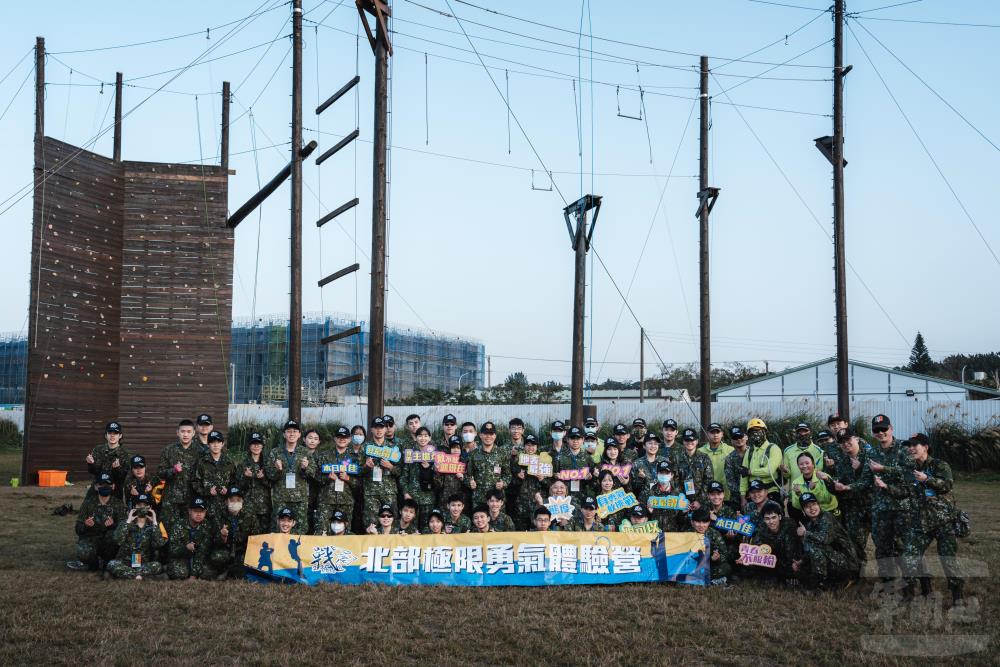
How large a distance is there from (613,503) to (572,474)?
652 millimetres

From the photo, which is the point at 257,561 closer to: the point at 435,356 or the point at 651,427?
the point at 651,427

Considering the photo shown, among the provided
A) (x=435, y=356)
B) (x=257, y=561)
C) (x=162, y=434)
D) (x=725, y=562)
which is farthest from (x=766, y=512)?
(x=435, y=356)

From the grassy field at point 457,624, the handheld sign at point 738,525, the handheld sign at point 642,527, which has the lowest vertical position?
the grassy field at point 457,624

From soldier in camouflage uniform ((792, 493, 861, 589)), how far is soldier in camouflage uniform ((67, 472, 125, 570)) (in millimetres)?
7887

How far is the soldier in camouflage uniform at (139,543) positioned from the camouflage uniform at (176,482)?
368 millimetres

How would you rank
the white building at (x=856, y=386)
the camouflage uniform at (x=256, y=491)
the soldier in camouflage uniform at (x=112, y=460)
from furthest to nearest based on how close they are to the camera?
the white building at (x=856, y=386), the soldier in camouflage uniform at (x=112, y=460), the camouflage uniform at (x=256, y=491)

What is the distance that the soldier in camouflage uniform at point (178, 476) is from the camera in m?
10.0

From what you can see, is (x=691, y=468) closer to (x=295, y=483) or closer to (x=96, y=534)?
(x=295, y=483)

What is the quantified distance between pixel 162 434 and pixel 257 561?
42.6 ft

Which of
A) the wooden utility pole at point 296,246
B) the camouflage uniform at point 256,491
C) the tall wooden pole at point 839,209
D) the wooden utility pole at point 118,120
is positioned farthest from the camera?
the wooden utility pole at point 118,120

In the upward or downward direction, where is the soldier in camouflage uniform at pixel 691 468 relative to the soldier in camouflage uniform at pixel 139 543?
upward

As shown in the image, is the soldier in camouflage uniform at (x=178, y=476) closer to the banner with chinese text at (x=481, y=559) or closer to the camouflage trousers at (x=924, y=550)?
the banner with chinese text at (x=481, y=559)

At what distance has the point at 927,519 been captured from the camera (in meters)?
8.27

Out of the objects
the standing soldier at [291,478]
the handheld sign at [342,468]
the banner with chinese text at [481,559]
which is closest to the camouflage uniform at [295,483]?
the standing soldier at [291,478]
